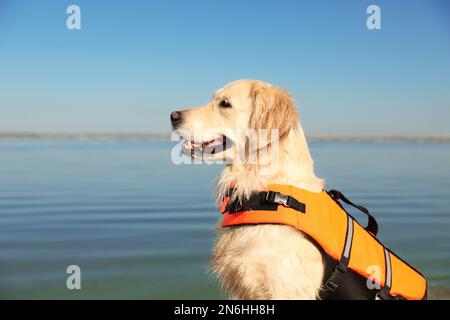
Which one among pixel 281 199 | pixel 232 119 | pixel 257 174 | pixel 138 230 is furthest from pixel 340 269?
pixel 138 230

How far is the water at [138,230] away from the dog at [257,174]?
0.50 metres

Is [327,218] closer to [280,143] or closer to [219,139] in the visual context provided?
[280,143]

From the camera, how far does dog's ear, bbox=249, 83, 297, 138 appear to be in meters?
3.77

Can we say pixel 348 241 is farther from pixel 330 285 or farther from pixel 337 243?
pixel 330 285

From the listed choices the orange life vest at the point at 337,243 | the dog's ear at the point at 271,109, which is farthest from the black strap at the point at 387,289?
the dog's ear at the point at 271,109

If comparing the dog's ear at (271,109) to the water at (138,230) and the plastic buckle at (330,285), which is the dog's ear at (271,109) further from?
the plastic buckle at (330,285)

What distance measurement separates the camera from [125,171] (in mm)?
16312

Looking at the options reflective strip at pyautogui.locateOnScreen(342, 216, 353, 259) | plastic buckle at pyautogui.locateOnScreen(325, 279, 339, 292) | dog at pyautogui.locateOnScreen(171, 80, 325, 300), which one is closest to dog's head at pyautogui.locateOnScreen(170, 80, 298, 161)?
dog at pyautogui.locateOnScreen(171, 80, 325, 300)

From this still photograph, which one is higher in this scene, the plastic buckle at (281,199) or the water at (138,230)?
the plastic buckle at (281,199)

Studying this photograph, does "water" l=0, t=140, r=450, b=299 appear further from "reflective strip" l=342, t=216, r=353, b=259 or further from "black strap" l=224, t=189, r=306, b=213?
"reflective strip" l=342, t=216, r=353, b=259

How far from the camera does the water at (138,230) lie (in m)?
5.77

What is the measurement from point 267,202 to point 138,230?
4.76 m

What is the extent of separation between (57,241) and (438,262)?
19.4 feet

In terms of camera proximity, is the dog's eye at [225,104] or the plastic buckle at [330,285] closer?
the plastic buckle at [330,285]
